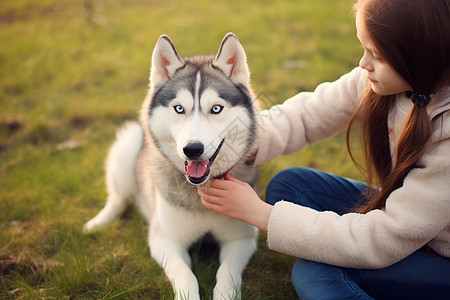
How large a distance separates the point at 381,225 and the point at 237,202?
0.67 metres

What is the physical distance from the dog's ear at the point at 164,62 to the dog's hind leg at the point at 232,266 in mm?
1083

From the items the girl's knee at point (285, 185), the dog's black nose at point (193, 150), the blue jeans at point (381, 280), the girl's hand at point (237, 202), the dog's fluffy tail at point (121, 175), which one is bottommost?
the dog's fluffy tail at point (121, 175)

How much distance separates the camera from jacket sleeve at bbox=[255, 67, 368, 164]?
216cm

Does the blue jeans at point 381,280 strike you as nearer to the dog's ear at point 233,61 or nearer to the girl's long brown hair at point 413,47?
the girl's long brown hair at point 413,47

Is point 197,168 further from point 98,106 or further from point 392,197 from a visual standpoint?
point 98,106

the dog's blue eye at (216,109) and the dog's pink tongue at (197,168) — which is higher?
the dog's blue eye at (216,109)

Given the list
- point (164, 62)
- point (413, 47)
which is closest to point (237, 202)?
point (164, 62)

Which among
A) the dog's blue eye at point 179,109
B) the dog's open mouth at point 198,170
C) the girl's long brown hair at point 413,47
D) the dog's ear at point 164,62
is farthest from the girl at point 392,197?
the dog's ear at point 164,62

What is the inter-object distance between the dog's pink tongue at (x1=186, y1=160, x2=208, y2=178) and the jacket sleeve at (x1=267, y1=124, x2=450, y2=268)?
40cm

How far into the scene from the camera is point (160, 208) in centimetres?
235

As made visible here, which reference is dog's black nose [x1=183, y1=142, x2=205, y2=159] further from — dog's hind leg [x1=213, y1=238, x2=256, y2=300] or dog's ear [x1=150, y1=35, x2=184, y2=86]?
dog's hind leg [x1=213, y1=238, x2=256, y2=300]

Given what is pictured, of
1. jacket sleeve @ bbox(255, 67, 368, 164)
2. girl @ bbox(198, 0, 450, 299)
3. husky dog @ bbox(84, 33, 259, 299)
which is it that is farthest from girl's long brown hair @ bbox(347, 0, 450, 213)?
husky dog @ bbox(84, 33, 259, 299)

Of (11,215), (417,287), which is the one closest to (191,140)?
(417,287)

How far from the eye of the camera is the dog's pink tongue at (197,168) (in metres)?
1.82
